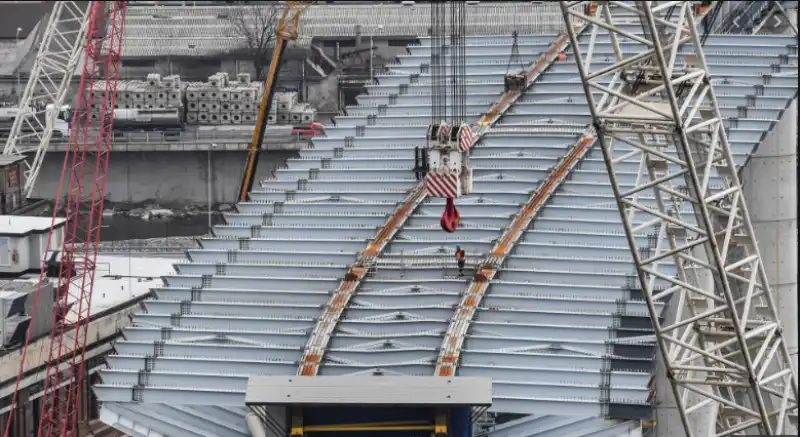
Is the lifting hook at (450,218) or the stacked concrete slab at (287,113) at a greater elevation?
the stacked concrete slab at (287,113)

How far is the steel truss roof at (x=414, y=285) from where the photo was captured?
70.5m

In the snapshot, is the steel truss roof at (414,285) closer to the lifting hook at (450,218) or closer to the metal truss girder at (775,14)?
the lifting hook at (450,218)

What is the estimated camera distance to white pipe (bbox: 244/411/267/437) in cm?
6656

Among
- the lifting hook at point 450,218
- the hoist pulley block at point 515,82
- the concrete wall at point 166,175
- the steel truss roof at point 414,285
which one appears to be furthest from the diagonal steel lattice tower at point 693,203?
the concrete wall at point 166,175

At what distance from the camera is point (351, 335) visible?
7269cm

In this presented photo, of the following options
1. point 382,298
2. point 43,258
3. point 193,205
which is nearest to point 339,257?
point 382,298

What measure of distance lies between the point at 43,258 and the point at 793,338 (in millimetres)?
38331

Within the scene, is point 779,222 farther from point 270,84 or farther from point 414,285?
point 270,84

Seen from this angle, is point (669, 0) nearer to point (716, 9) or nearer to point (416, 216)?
point (416, 216)

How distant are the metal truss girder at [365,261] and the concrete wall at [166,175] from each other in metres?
59.8

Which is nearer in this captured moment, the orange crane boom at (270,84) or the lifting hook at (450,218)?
the lifting hook at (450,218)

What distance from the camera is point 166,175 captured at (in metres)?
151

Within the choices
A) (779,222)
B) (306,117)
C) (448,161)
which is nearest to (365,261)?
(448,161)

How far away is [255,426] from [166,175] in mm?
85688
